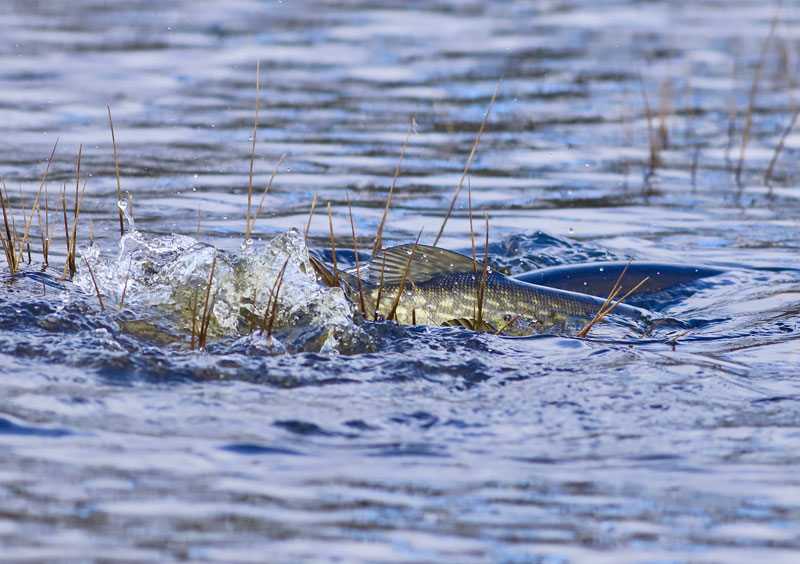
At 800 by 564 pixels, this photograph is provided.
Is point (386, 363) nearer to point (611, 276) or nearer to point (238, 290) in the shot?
point (238, 290)

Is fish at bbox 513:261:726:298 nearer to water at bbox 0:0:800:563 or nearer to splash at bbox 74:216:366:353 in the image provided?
water at bbox 0:0:800:563

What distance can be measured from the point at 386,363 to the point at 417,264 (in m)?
0.90

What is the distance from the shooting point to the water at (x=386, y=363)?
335 cm

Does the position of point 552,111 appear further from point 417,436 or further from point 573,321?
point 417,436

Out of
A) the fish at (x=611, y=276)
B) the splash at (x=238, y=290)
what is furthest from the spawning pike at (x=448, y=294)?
the fish at (x=611, y=276)

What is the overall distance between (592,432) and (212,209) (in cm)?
466

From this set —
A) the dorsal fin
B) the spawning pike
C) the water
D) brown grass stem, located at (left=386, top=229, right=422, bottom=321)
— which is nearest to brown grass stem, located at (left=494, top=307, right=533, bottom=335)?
the spawning pike

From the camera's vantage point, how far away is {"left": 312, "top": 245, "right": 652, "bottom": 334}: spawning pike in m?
5.32

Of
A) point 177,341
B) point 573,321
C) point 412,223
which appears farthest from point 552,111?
point 177,341

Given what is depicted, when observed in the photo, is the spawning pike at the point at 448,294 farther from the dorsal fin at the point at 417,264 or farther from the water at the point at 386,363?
the water at the point at 386,363

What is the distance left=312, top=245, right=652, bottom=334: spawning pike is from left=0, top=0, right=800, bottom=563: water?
0.18 metres

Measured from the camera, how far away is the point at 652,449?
3920mm

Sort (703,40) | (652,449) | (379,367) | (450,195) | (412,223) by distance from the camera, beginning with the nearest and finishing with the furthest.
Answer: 1. (652,449)
2. (379,367)
3. (412,223)
4. (450,195)
5. (703,40)

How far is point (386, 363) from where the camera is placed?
15.3 ft
